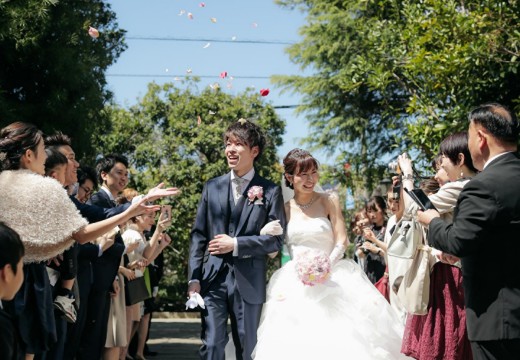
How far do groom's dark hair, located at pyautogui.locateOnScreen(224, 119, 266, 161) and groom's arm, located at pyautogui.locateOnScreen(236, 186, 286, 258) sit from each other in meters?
0.41

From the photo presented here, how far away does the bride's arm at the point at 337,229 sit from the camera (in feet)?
21.5

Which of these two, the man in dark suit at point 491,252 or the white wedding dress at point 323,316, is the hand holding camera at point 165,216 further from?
the man in dark suit at point 491,252

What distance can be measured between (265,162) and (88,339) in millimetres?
18301

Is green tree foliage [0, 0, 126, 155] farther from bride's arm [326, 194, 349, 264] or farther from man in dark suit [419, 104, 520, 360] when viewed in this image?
man in dark suit [419, 104, 520, 360]

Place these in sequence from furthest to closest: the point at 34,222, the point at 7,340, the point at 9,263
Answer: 1. the point at 34,222
2. the point at 9,263
3. the point at 7,340

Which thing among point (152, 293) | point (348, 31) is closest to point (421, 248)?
point (152, 293)

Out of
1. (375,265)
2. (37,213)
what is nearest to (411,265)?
(37,213)

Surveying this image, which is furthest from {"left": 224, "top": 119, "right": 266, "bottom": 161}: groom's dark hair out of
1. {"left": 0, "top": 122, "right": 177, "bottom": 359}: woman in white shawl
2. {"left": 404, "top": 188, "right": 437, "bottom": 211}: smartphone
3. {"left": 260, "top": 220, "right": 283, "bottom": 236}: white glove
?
{"left": 404, "top": 188, "right": 437, "bottom": 211}: smartphone

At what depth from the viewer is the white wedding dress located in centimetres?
600

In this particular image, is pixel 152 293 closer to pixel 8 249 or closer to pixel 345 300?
pixel 345 300

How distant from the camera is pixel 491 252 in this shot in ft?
12.8

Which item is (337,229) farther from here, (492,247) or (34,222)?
(34,222)

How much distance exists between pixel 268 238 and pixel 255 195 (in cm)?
37

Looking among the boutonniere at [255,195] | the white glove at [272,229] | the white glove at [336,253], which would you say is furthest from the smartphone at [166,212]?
the white glove at [336,253]
